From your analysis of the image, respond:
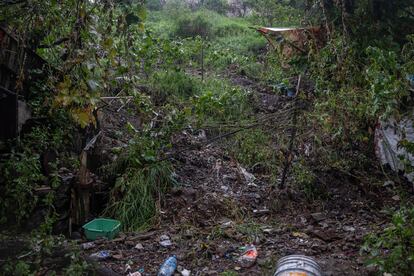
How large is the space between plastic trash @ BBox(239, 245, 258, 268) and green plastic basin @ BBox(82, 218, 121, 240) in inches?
47.6

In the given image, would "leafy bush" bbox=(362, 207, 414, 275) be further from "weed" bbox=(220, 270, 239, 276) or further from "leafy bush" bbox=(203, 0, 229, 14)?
"leafy bush" bbox=(203, 0, 229, 14)

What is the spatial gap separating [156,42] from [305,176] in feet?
12.0

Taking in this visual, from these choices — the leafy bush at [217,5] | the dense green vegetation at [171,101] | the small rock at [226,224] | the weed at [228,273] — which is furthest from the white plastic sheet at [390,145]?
the leafy bush at [217,5]

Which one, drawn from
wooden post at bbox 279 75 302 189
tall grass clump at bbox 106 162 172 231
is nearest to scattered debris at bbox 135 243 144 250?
tall grass clump at bbox 106 162 172 231

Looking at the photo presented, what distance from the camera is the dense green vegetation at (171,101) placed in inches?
118

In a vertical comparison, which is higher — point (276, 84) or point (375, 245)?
point (276, 84)

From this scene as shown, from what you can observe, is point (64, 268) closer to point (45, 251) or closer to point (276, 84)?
point (45, 251)

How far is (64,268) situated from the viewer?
3.32 metres

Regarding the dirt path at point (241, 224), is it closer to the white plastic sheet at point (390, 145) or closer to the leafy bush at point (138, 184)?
the leafy bush at point (138, 184)

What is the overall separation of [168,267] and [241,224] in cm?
103

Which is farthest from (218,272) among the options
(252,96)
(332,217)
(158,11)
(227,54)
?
(158,11)

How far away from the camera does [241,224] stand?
14.6ft

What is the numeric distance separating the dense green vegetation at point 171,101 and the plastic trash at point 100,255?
443 millimetres

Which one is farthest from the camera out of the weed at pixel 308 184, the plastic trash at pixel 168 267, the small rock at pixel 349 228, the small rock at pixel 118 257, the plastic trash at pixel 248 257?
the weed at pixel 308 184
